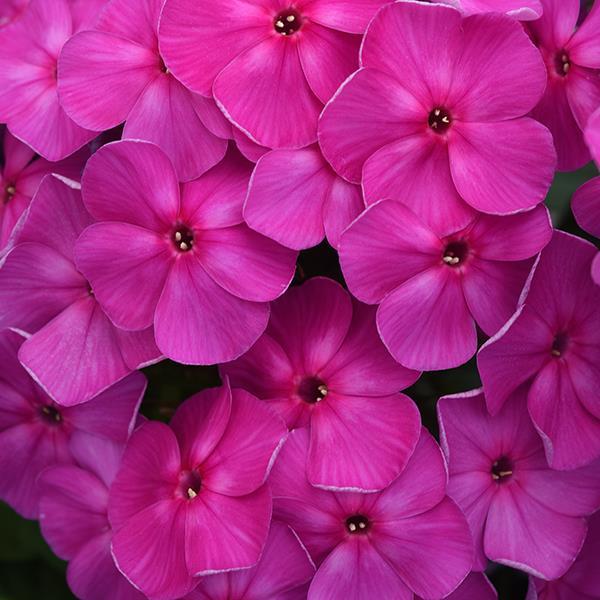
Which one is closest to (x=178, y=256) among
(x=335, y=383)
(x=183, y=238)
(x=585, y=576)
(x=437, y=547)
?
(x=183, y=238)

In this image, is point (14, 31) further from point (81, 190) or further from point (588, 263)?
point (588, 263)

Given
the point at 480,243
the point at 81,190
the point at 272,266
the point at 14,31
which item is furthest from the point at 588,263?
the point at 14,31

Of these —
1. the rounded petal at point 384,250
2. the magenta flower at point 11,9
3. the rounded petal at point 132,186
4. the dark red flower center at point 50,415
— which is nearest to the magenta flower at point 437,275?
the rounded petal at point 384,250

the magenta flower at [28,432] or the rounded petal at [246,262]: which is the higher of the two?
the rounded petal at [246,262]

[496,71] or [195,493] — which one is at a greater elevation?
[496,71]

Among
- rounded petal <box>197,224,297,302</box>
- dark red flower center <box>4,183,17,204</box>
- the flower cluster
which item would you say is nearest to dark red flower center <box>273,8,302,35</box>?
the flower cluster

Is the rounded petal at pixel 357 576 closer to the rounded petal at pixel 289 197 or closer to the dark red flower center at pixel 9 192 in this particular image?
the rounded petal at pixel 289 197

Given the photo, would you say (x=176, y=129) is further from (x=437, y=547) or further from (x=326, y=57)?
(x=437, y=547)

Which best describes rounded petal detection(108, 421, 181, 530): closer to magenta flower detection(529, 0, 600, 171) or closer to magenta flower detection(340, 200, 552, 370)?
magenta flower detection(340, 200, 552, 370)
